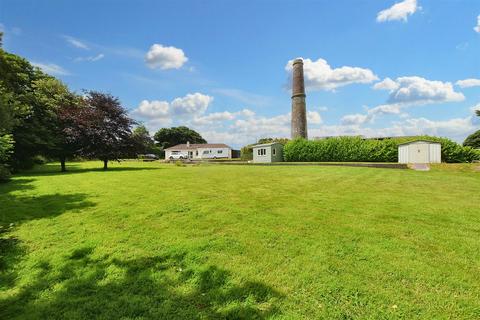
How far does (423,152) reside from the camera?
921 inches

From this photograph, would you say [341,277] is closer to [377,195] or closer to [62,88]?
[377,195]

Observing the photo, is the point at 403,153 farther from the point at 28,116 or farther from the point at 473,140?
the point at 473,140

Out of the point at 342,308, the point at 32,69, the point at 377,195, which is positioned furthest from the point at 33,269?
the point at 32,69

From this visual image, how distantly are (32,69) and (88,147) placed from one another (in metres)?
9.64

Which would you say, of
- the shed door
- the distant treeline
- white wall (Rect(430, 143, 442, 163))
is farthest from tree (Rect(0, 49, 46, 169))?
white wall (Rect(430, 143, 442, 163))

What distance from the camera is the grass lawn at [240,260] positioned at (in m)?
2.98

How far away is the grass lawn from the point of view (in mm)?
2979

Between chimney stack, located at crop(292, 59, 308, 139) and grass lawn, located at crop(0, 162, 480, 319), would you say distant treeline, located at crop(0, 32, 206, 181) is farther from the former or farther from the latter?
chimney stack, located at crop(292, 59, 308, 139)

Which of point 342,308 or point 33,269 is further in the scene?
point 33,269

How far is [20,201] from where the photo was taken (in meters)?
7.86

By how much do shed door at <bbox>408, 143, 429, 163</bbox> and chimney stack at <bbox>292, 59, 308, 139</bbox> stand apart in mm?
19446

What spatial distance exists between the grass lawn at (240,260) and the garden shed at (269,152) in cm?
2838

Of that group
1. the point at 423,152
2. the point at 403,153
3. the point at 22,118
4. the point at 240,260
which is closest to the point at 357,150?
the point at 403,153

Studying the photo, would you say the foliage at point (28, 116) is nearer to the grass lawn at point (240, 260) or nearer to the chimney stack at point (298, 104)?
the grass lawn at point (240, 260)
